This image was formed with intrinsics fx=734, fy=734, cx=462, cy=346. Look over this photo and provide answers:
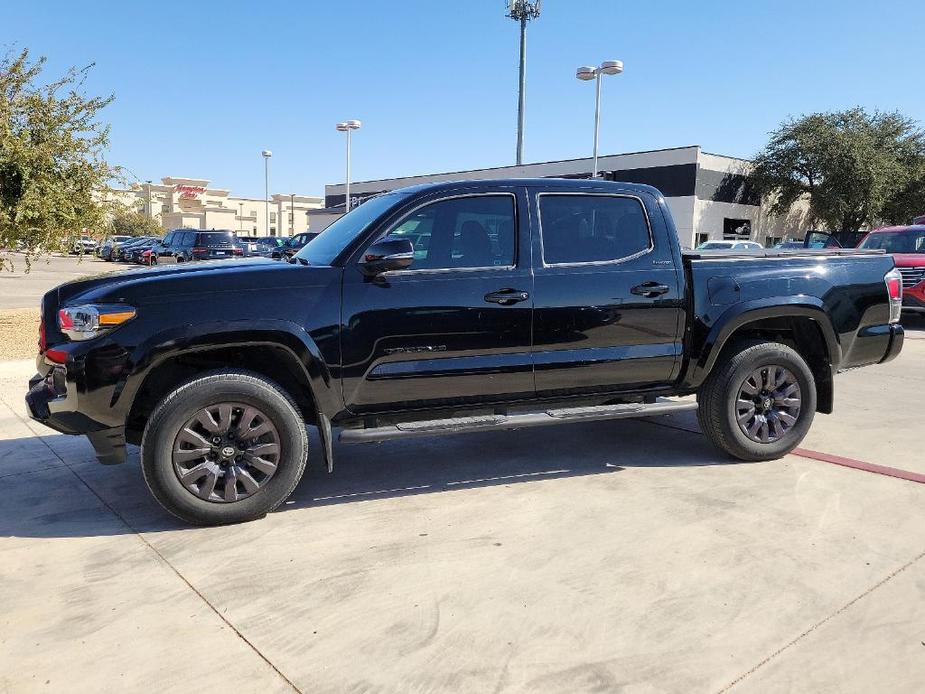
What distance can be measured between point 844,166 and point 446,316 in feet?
153

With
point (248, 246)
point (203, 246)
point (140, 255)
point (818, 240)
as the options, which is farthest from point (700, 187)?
point (140, 255)

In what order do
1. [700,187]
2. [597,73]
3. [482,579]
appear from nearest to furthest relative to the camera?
[482,579] < [597,73] < [700,187]

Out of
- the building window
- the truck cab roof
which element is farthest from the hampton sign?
the truck cab roof

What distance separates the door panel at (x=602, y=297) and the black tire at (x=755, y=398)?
40 cm

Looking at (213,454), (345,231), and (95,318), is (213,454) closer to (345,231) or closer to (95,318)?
(95,318)

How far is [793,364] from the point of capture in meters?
5.06

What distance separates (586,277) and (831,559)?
6.71 feet

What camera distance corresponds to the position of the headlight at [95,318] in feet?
12.4

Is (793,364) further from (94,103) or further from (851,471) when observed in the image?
(94,103)

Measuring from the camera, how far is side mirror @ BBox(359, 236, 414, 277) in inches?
159

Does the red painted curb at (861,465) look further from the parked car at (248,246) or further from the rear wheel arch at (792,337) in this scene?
the parked car at (248,246)

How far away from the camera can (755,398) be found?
5.07 m

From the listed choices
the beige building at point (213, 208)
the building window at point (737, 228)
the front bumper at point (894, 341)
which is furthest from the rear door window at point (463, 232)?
the beige building at point (213, 208)

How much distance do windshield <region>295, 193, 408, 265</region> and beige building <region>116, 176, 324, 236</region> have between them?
283 feet
